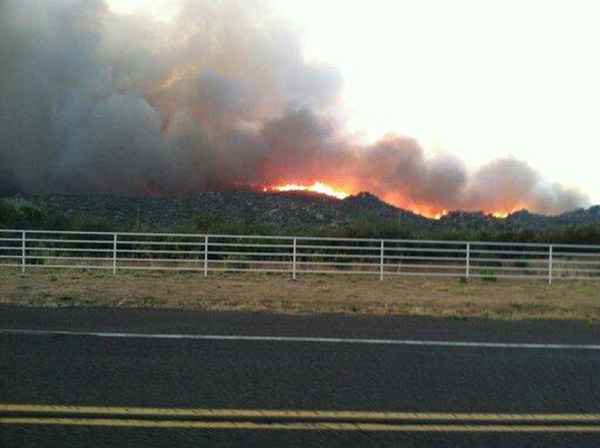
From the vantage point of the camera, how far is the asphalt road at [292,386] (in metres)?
4.87

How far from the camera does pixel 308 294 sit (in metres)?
14.7

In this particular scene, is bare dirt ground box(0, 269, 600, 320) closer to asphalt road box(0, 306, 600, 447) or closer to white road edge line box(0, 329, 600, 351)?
asphalt road box(0, 306, 600, 447)

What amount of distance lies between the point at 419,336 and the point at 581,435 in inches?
157

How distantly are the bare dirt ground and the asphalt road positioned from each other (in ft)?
8.52

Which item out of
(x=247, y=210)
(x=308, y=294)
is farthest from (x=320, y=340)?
(x=247, y=210)

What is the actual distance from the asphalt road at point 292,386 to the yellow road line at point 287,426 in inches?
0.6

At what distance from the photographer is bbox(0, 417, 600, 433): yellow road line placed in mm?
4961

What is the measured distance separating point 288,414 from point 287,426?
27cm

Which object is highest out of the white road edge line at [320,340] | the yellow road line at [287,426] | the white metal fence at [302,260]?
the white metal fence at [302,260]

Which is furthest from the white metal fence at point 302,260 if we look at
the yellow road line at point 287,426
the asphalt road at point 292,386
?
the yellow road line at point 287,426

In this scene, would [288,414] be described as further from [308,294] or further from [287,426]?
[308,294]

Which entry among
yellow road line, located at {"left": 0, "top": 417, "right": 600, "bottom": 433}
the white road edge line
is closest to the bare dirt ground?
the white road edge line

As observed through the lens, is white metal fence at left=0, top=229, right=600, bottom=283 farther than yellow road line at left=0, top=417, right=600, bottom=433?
Yes

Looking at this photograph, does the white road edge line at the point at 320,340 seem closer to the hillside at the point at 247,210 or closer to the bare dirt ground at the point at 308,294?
the bare dirt ground at the point at 308,294
